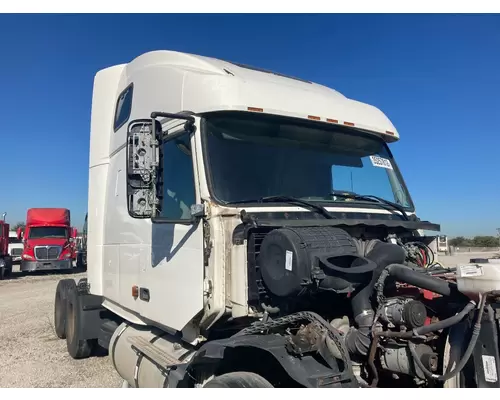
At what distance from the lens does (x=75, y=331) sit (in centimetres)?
694

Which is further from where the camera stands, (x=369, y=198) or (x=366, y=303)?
(x=369, y=198)

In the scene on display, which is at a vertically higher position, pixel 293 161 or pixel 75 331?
pixel 293 161

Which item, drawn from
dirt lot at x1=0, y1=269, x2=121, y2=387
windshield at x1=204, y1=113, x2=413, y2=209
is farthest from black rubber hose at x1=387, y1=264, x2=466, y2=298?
dirt lot at x1=0, y1=269, x2=121, y2=387

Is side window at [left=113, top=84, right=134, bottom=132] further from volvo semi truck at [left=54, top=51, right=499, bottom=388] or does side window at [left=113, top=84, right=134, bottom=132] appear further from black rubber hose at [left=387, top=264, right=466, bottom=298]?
black rubber hose at [left=387, top=264, right=466, bottom=298]

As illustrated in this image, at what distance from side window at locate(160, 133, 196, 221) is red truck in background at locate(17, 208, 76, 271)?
21225 mm

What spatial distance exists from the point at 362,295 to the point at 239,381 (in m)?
0.94

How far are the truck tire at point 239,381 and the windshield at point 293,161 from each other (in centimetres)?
130

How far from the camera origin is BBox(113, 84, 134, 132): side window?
5.49m

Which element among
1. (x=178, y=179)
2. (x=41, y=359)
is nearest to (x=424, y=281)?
(x=178, y=179)

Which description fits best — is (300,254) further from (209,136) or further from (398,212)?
(398,212)

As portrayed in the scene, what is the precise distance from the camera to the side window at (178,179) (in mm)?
3998

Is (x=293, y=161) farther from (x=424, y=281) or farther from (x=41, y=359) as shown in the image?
(x=41, y=359)

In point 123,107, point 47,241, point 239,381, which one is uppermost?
point 123,107

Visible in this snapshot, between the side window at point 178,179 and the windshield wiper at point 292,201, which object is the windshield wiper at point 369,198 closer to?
the windshield wiper at point 292,201
